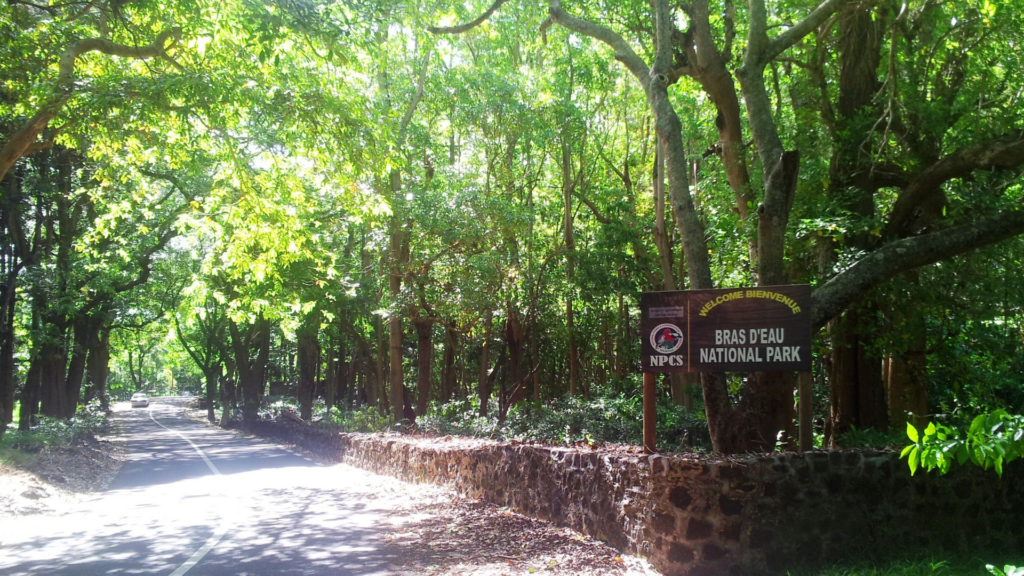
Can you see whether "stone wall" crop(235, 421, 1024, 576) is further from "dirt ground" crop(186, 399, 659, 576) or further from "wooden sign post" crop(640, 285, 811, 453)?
"wooden sign post" crop(640, 285, 811, 453)

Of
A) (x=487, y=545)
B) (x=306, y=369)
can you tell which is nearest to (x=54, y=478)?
(x=487, y=545)

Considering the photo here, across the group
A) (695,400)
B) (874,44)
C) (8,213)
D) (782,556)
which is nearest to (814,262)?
(874,44)

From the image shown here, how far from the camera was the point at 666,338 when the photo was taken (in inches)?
299

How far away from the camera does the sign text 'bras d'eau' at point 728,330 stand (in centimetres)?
719

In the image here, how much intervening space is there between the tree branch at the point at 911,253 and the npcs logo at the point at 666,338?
7.32 ft

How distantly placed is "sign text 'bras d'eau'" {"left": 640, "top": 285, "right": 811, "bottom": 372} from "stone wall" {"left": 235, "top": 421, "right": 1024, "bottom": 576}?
3.29 ft

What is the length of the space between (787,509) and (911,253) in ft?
13.6

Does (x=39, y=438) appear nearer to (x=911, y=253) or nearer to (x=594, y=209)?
(x=594, y=209)

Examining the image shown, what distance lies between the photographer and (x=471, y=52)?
2212cm

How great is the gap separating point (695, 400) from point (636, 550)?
12.0 meters

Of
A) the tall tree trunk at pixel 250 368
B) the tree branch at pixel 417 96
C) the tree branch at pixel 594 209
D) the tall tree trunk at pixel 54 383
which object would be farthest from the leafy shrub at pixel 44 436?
the tree branch at pixel 594 209

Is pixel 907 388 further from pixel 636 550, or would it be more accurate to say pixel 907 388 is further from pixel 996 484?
pixel 636 550

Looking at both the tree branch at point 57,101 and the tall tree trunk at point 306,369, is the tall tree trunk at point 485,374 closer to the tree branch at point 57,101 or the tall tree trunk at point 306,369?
the tall tree trunk at point 306,369

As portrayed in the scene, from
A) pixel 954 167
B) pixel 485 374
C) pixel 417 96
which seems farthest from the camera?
pixel 485 374
